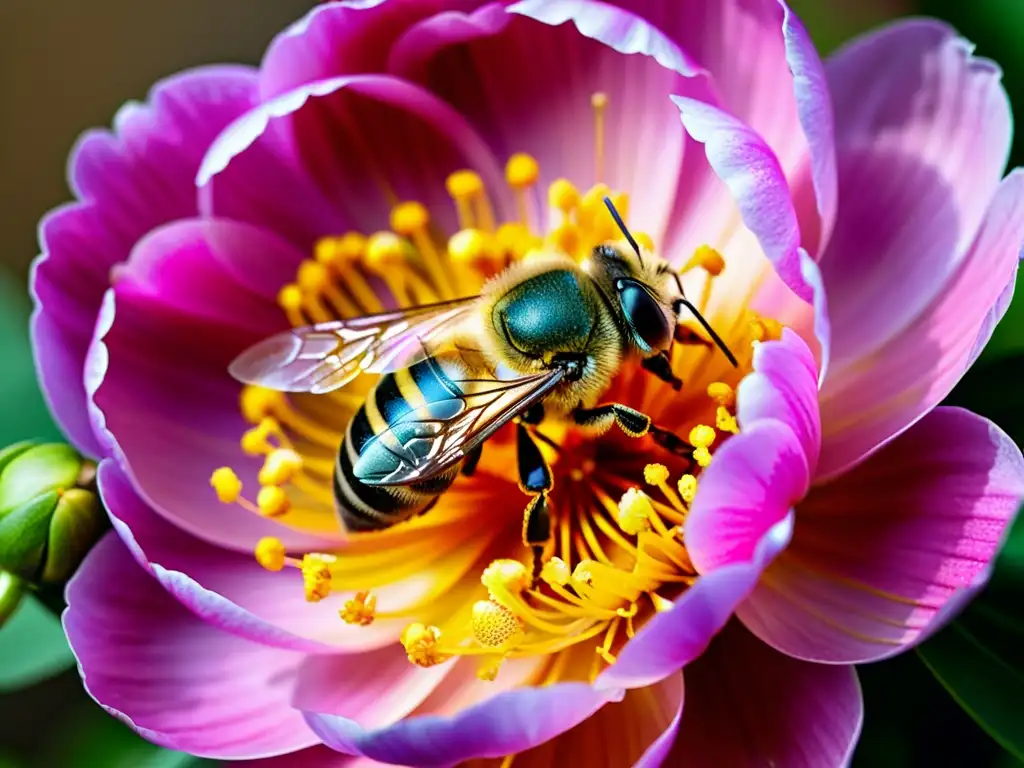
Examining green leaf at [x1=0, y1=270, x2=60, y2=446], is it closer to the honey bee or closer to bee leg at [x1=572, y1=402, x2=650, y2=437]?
the honey bee

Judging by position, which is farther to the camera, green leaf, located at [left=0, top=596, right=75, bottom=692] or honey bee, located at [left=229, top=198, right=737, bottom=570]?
green leaf, located at [left=0, top=596, right=75, bottom=692]

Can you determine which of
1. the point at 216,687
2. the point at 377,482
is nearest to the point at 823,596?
the point at 377,482

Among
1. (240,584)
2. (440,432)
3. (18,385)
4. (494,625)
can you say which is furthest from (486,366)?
(18,385)

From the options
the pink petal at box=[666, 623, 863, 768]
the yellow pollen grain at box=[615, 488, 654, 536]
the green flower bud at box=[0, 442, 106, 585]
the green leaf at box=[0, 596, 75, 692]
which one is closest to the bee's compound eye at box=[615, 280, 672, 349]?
the yellow pollen grain at box=[615, 488, 654, 536]

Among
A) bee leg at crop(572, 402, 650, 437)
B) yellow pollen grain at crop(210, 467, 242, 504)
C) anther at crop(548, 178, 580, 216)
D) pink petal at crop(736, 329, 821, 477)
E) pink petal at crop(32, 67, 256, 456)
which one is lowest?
yellow pollen grain at crop(210, 467, 242, 504)

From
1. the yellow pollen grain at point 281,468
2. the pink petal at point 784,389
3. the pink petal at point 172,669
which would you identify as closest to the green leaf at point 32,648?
the pink petal at point 172,669

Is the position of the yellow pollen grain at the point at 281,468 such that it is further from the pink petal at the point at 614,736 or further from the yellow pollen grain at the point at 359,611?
the pink petal at the point at 614,736
